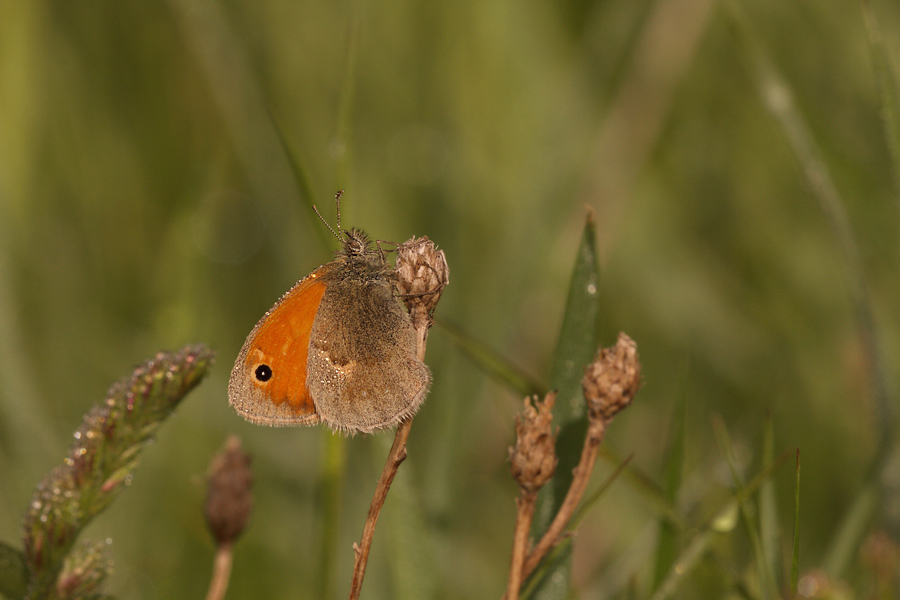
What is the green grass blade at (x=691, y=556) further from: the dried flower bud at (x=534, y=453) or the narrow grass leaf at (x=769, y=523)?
the dried flower bud at (x=534, y=453)

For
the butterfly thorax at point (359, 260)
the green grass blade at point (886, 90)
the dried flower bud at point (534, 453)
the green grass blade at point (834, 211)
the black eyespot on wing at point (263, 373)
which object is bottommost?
the black eyespot on wing at point (263, 373)

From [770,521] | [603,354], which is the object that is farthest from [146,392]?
[770,521]

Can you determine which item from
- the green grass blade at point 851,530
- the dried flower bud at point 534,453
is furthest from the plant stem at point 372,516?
the green grass blade at point 851,530

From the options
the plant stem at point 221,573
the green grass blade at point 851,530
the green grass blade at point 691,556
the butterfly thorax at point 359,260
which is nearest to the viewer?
the plant stem at point 221,573

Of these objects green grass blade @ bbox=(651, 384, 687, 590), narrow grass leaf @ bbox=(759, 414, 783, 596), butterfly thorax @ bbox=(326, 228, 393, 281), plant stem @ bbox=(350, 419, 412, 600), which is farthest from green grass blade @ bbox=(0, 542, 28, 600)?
narrow grass leaf @ bbox=(759, 414, 783, 596)

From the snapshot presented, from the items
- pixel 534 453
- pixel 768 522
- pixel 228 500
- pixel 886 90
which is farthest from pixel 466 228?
pixel 534 453

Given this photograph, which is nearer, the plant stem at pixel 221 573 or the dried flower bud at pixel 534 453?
the dried flower bud at pixel 534 453
